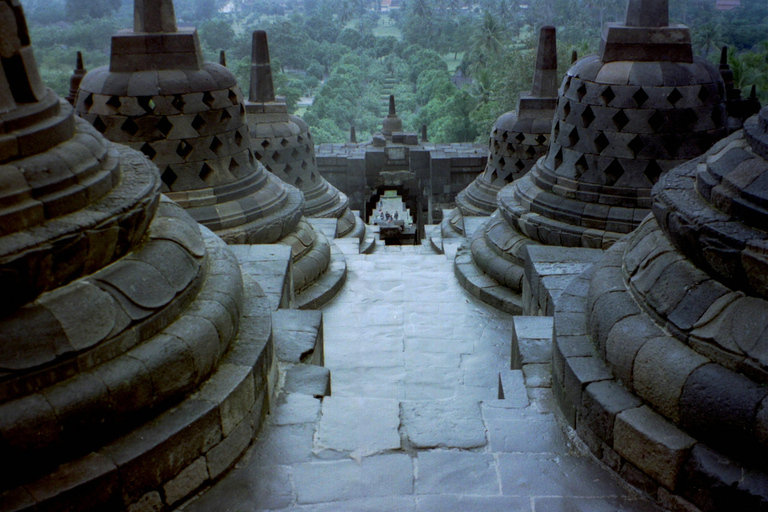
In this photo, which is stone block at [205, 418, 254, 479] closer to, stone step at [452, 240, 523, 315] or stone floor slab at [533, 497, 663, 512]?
stone floor slab at [533, 497, 663, 512]

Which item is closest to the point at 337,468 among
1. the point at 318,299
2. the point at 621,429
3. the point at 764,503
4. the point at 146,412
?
the point at 146,412

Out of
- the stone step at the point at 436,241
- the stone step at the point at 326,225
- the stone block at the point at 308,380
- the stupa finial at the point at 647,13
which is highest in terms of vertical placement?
the stupa finial at the point at 647,13

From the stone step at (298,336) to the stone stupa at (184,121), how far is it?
1.95 m

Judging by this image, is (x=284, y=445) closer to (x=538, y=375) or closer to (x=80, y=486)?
(x=80, y=486)

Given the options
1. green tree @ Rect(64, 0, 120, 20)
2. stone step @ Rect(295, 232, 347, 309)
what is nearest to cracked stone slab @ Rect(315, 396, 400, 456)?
stone step @ Rect(295, 232, 347, 309)

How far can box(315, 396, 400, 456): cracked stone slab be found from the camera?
10.6 ft

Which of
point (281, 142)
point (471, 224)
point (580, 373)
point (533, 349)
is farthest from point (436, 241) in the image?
point (580, 373)

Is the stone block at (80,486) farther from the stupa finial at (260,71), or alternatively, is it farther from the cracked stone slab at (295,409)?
the stupa finial at (260,71)

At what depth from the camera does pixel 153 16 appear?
5.97 meters

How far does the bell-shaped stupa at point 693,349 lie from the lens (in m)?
2.57

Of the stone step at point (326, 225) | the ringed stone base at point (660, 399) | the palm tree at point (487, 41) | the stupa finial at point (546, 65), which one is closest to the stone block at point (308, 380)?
the ringed stone base at point (660, 399)

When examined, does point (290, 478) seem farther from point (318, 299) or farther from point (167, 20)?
point (167, 20)

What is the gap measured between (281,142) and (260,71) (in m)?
1.04

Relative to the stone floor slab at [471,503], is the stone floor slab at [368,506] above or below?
above
